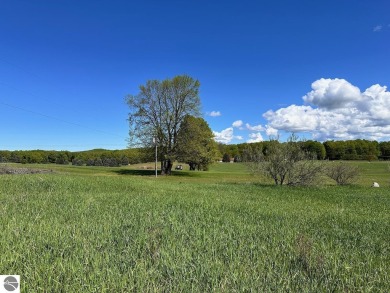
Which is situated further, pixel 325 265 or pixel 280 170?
pixel 280 170

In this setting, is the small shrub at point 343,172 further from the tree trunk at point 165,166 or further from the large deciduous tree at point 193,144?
the tree trunk at point 165,166

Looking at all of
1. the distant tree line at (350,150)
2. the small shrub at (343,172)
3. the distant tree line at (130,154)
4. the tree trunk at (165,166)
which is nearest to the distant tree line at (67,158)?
the distant tree line at (130,154)

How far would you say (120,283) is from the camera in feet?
12.0

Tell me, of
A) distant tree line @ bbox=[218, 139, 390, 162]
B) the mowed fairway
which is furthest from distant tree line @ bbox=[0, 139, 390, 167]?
the mowed fairway

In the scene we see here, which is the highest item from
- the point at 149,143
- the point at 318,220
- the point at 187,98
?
the point at 187,98

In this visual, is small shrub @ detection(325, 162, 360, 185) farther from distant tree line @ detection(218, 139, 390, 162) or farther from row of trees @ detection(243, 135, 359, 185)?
distant tree line @ detection(218, 139, 390, 162)

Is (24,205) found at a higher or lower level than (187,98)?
lower

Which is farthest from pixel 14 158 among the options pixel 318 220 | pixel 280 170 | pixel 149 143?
pixel 318 220

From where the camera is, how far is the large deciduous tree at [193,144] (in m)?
52.4

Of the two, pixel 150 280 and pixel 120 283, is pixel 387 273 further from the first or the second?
pixel 120 283

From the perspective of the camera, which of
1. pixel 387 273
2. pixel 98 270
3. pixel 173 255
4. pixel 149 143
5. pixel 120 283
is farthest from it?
pixel 149 143

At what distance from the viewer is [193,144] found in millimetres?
51969

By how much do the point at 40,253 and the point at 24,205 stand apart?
201 inches

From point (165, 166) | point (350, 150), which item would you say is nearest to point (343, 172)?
point (165, 166)
